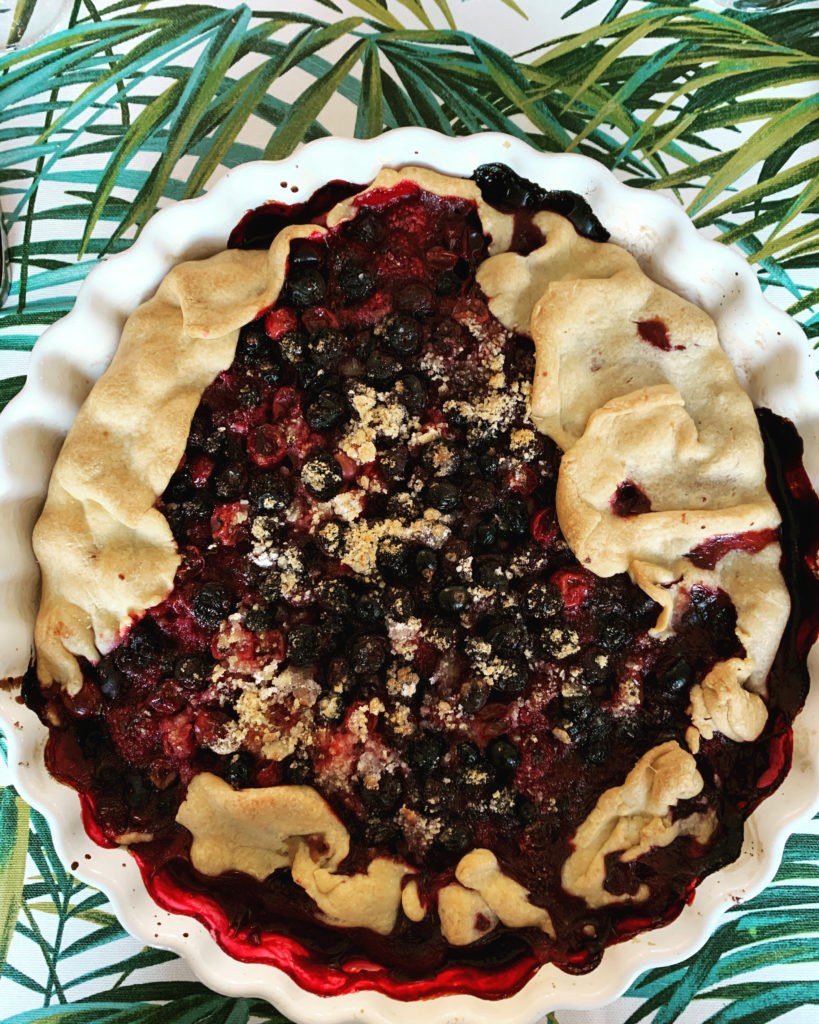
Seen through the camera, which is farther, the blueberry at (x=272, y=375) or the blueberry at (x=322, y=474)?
the blueberry at (x=272, y=375)

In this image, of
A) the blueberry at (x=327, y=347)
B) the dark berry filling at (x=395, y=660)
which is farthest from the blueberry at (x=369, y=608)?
the blueberry at (x=327, y=347)

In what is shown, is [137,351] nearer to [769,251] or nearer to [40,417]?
[40,417]

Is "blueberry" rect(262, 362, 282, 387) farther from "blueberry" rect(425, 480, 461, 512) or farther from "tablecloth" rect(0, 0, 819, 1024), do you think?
"tablecloth" rect(0, 0, 819, 1024)

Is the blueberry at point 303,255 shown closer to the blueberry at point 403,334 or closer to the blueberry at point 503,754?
the blueberry at point 403,334

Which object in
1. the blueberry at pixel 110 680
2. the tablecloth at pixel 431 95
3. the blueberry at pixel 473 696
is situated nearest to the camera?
the blueberry at pixel 473 696

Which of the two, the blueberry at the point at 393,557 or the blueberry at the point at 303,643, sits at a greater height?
the blueberry at the point at 393,557

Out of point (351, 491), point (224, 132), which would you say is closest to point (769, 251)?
point (351, 491)

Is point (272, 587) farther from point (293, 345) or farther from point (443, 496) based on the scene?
point (293, 345)

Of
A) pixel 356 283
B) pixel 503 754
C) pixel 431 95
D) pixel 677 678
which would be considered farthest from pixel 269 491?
pixel 431 95
